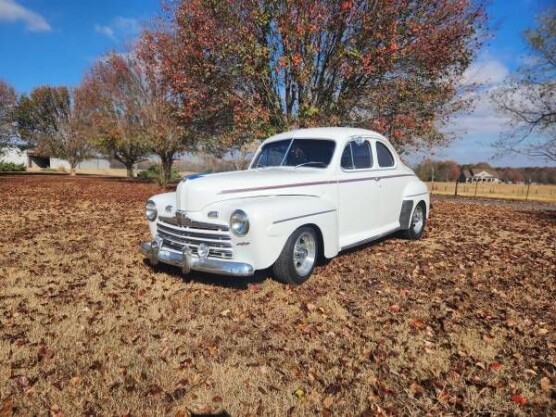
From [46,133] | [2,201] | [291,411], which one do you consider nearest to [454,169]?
[46,133]

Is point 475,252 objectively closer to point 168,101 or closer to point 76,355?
point 76,355

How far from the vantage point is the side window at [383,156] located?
23.7 ft

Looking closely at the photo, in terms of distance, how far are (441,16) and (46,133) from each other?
44.0 metres

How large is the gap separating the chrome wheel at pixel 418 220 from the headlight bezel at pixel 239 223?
4.73 metres

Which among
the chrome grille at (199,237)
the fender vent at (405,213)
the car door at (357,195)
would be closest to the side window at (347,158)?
the car door at (357,195)

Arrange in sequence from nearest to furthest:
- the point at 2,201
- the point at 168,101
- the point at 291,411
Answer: the point at 291,411
the point at 2,201
the point at 168,101

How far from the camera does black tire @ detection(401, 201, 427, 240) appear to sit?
8406mm

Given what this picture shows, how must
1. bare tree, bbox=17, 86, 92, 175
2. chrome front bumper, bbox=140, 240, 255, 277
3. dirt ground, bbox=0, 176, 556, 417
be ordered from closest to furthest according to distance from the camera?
dirt ground, bbox=0, 176, 556, 417, chrome front bumper, bbox=140, 240, 255, 277, bare tree, bbox=17, 86, 92, 175

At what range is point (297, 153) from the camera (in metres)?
6.49

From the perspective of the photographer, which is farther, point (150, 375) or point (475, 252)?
point (475, 252)

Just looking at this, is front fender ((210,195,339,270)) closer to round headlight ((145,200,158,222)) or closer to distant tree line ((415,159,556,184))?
round headlight ((145,200,158,222))

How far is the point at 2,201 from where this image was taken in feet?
50.1

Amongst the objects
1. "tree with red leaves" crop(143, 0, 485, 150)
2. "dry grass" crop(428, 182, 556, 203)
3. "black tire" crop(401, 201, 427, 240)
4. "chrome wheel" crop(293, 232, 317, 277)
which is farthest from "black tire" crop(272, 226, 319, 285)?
"dry grass" crop(428, 182, 556, 203)

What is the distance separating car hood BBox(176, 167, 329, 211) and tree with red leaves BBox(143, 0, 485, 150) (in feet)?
21.5
